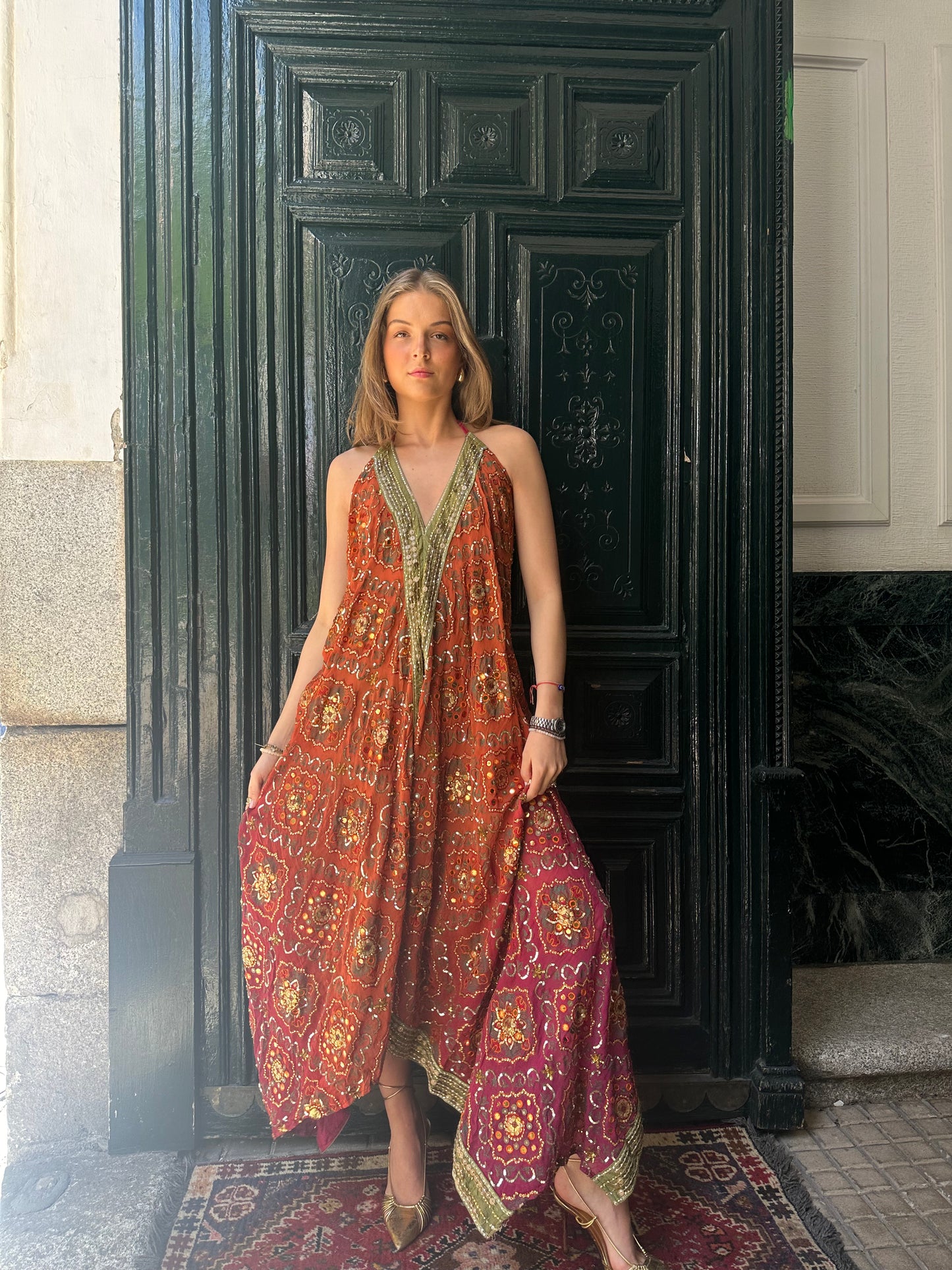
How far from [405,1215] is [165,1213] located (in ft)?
2.08

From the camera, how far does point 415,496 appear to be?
7.23 ft

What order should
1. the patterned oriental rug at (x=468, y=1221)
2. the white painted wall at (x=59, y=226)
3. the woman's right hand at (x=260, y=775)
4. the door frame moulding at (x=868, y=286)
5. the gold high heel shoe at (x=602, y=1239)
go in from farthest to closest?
the door frame moulding at (x=868, y=286) → the white painted wall at (x=59, y=226) → the woman's right hand at (x=260, y=775) → the patterned oriental rug at (x=468, y=1221) → the gold high heel shoe at (x=602, y=1239)

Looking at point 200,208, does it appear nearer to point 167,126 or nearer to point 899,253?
point 167,126

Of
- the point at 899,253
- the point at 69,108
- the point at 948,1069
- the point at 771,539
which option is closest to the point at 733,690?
the point at 771,539

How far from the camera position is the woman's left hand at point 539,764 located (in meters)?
2.07

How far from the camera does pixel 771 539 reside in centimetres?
270

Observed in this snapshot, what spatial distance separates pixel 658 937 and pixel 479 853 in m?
0.97

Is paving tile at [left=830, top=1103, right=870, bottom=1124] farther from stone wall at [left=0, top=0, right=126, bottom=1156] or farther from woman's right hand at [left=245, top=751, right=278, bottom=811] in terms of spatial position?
stone wall at [left=0, top=0, right=126, bottom=1156]

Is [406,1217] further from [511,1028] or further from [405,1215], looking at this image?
[511,1028]

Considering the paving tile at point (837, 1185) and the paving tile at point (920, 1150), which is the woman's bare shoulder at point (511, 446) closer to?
the paving tile at point (837, 1185)

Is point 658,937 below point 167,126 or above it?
below

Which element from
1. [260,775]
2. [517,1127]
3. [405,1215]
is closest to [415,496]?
[260,775]

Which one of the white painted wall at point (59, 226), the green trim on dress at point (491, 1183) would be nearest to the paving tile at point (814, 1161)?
the green trim on dress at point (491, 1183)

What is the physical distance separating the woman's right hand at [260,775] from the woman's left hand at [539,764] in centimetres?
65
